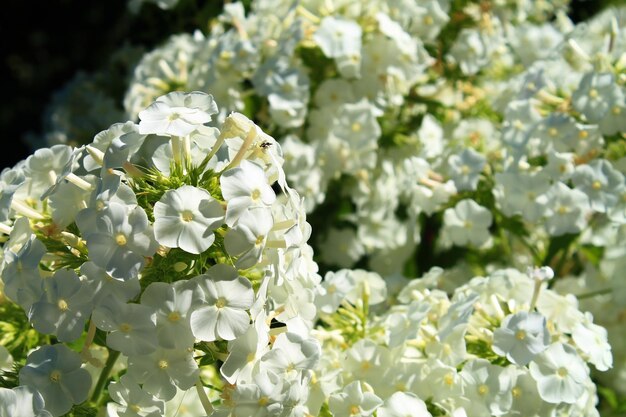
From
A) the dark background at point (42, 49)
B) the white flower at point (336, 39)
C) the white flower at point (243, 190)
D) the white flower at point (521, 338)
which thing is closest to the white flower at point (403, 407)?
the white flower at point (521, 338)

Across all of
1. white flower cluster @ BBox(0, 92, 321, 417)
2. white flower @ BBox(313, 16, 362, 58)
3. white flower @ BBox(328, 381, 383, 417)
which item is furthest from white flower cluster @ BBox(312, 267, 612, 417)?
white flower @ BBox(313, 16, 362, 58)

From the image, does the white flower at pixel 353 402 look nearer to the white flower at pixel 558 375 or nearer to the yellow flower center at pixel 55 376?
the white flower at pixel 558 375

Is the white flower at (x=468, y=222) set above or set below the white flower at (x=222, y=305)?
below

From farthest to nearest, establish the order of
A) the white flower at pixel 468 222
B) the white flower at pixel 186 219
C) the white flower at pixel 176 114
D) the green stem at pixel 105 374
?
the white flower at pixel 468 222 → the green stem at pixel 105 374 → the white flower at pixel 176 114 → the white flower at pixel 186 219

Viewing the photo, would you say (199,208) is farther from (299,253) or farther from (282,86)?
(282,86)

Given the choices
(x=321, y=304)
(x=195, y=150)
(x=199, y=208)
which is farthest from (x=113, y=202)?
(x=321, y=304)
